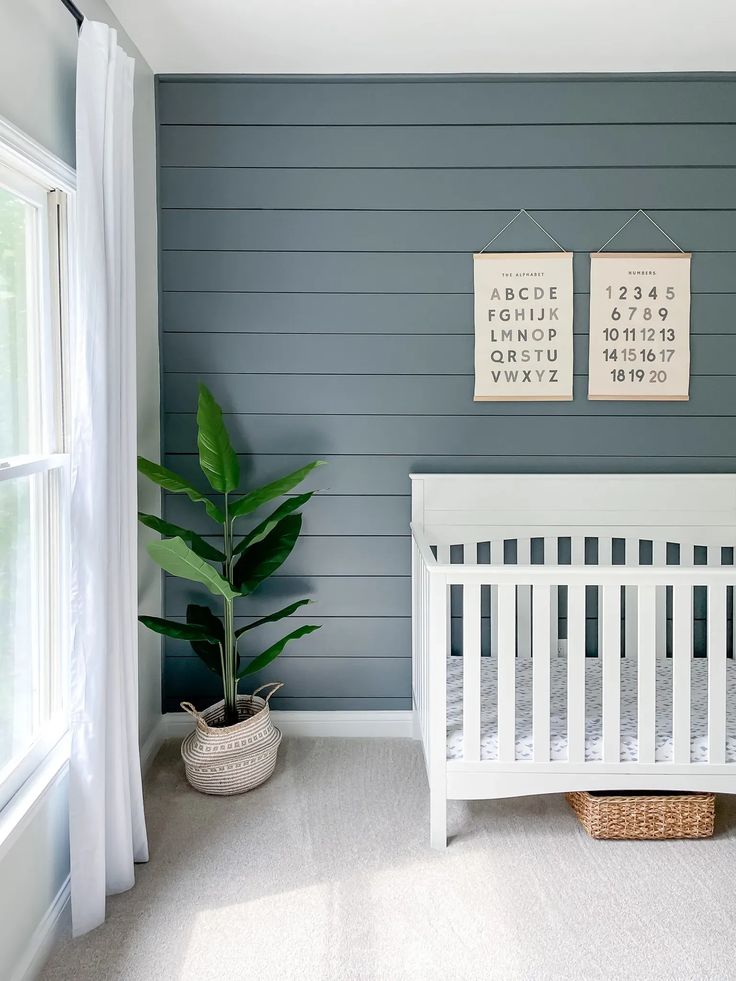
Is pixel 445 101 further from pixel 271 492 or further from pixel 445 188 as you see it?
pixel 271 492

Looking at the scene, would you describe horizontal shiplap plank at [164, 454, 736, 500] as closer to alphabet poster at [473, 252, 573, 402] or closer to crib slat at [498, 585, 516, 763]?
alphabet poster at [473, 252, 573, 402]

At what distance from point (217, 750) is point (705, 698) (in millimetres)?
1531

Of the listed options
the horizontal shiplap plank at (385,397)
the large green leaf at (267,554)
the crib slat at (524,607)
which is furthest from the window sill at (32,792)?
the crib slat at (524,607)

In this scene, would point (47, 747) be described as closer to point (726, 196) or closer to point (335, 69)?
point (335, 69)

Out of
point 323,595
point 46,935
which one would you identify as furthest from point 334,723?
point 46,935

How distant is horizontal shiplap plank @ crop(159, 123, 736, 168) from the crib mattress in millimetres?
1790

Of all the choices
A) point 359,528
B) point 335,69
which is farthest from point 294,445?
point 335,69

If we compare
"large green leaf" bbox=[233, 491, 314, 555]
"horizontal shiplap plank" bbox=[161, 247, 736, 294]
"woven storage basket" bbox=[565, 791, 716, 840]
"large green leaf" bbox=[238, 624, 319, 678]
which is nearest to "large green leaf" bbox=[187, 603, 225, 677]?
"large green leaf" bbox=[238, 624, 319, 678]

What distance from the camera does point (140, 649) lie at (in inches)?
105

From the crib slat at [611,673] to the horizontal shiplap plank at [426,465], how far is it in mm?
846

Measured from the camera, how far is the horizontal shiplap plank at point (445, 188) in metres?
2.80

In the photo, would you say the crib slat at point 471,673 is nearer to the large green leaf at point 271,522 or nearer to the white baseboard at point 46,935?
the large green leaf at point 271,522

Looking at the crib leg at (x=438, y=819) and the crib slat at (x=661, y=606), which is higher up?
the crib slat at (x=661, y=606)

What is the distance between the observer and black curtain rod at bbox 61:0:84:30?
6.19 ft
